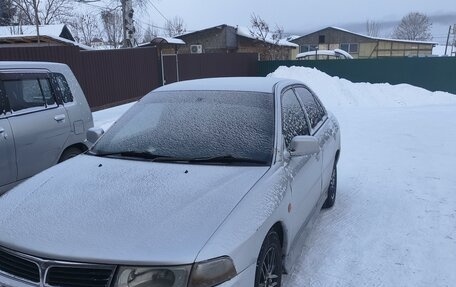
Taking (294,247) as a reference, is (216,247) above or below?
above

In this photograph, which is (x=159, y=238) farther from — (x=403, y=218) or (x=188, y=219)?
(x=403, y=218)

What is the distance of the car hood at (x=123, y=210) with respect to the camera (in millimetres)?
2131

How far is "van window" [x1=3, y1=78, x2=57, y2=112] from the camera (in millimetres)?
4859

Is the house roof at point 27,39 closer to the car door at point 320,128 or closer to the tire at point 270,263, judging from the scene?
the car door at point 320,128

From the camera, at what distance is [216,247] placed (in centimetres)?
217

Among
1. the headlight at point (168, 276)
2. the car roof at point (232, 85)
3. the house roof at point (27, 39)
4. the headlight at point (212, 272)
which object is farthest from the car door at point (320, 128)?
the house roof at point (27, 39)

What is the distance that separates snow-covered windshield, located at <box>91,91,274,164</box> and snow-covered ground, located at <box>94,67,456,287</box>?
116cm

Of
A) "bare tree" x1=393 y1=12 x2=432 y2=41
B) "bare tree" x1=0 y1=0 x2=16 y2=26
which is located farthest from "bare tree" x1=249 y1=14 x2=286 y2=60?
"bare tree" x1=393 y1=12 x2=432 y2=41

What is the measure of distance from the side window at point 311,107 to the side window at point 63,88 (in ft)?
9.77

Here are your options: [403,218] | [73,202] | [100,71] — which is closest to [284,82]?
[403,218]

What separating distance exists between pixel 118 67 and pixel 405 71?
12.4 meters

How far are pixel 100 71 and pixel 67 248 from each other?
12.5m

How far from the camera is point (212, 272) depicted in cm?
212

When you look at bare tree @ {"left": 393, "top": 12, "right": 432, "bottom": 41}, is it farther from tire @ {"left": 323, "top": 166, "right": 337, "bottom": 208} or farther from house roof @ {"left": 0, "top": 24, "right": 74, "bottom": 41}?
tire @ {"left": 323, "top": 166, "right": 337, "bottom": 208}
